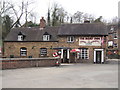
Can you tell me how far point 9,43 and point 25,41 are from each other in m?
2.92

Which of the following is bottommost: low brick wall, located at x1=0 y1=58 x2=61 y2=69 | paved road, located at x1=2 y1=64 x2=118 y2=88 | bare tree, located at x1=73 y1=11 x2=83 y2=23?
paved road, located at x1=2 y1=64 x2=118 y2=88

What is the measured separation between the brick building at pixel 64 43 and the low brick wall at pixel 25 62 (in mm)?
6432

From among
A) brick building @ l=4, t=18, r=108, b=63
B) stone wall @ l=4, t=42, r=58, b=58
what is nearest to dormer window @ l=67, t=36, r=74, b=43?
brick building @ l=4, t=18, r=108, b=63

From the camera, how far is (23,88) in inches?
399

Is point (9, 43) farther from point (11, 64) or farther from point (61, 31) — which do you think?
point (11, 64)

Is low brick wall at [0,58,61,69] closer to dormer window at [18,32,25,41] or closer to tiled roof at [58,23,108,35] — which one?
tiled roof at [58,23,108,35]

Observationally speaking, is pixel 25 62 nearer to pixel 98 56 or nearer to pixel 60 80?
pixel 60 80

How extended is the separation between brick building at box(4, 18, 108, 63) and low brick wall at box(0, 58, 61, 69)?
21.1 ft

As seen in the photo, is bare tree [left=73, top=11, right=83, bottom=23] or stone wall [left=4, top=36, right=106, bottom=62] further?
bare tree [left=73, top=11, right=83, bottom=23]

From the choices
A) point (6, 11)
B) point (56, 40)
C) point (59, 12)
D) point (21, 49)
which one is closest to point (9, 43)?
point (21, 49)

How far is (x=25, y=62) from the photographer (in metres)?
21.8

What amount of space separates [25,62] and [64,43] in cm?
1148

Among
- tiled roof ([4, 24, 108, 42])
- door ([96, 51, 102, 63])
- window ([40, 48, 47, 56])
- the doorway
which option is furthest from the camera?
window ([40, 48, 47, 56])

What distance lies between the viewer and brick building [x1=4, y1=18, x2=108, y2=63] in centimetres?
3111
